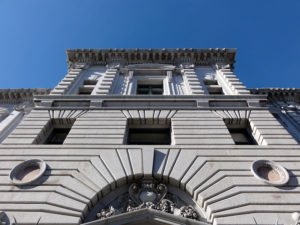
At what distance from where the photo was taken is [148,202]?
10.8 m

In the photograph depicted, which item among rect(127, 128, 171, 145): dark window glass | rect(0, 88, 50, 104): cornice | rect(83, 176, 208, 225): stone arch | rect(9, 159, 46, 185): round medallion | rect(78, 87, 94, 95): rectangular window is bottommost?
rect(83, 176, 208, 225): stone arch

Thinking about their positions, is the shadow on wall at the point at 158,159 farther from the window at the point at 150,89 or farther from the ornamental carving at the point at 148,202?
the window at the point at 150,89

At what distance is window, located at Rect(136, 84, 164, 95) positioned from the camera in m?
21.9

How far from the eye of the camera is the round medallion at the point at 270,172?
1138 cm

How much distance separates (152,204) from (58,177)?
4195mm

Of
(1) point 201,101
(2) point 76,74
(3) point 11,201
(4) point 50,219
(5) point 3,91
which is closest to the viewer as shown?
(4) point 50,219

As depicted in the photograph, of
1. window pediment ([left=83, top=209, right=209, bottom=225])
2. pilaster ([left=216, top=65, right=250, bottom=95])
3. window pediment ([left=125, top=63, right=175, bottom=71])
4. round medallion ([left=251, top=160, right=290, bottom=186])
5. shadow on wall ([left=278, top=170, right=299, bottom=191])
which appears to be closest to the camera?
window pediment ([left=83, top=209, right=209, bottom=225])

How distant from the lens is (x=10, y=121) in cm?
2106

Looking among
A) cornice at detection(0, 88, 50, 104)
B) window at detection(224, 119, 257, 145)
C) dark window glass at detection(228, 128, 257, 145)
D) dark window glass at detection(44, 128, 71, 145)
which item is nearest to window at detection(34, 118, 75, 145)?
dark window glass at detection(44, 128, 71, 145)

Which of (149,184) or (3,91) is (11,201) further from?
(3,91)

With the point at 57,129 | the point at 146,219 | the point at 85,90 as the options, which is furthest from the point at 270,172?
the point at 85,90

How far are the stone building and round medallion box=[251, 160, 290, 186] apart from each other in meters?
0.04

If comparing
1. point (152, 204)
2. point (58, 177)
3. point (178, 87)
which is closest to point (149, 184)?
point (152, 204)

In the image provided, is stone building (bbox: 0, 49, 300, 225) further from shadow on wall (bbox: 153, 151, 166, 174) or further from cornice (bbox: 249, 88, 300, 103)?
cornice (bbox: 249, 88, 300, 103)
